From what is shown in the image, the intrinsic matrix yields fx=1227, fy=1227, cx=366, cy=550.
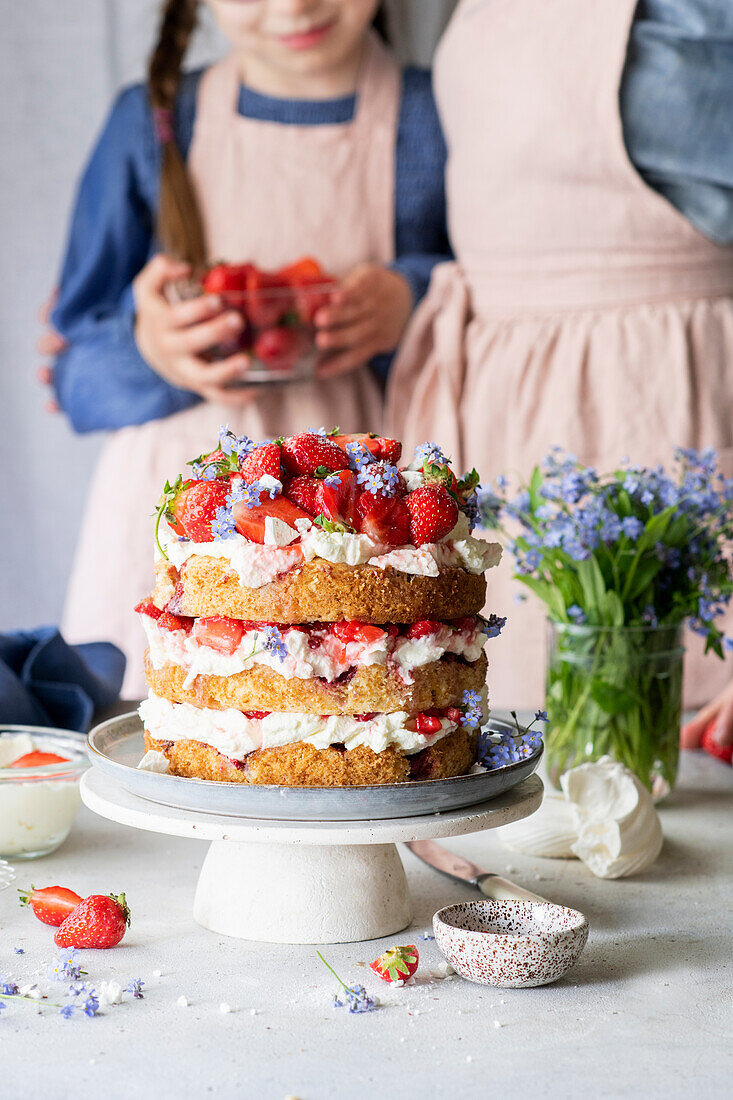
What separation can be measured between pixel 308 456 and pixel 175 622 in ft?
0.60

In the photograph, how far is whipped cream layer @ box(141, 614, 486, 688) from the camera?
0.97m

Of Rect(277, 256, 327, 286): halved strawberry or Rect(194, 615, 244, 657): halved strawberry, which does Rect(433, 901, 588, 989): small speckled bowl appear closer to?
Rect(194, 615, 244, 657): halved strawberry

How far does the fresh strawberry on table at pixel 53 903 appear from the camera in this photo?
1.05m

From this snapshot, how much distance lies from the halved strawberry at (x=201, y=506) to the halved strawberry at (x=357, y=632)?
0.44 feet

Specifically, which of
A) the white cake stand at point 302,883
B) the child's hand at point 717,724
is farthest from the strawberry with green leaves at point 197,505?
the child's hand at point 717,724

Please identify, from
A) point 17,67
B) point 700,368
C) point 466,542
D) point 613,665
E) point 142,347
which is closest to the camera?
point 466,542

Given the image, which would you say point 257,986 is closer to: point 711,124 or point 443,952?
point 443,952

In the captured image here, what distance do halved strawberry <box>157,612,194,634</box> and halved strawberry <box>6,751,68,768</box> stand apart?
0.32 m

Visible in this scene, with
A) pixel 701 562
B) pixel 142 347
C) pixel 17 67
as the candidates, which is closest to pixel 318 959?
pixel 701 562

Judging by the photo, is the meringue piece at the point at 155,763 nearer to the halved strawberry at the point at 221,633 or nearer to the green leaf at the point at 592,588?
the halved strawberry at the point at 221,633

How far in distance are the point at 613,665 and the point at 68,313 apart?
1.63 metres

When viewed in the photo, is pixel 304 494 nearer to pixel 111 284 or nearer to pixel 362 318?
pixel 362 318

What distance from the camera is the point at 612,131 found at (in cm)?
193

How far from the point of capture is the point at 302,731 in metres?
0.99
